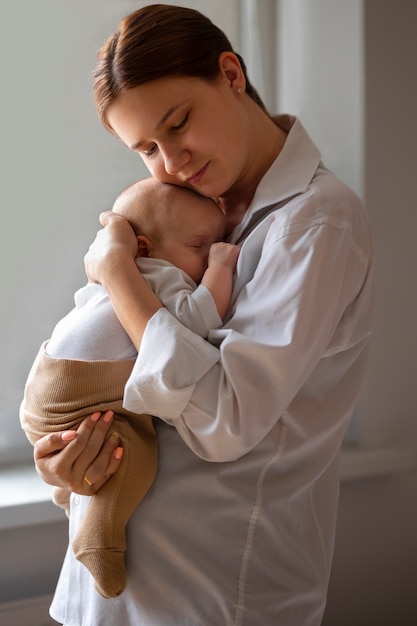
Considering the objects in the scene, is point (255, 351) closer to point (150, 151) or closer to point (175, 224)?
point (175, 224)

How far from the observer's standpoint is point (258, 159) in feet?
4.93

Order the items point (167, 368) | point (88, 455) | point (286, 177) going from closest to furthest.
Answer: point (167, 368) < point (88, 455) < point (286, 177)

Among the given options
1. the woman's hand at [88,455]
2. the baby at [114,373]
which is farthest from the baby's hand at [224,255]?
the woman's hand at [88,455]

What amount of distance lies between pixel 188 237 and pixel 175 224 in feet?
0.12

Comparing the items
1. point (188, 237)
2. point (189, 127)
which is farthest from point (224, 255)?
point (189, 127)

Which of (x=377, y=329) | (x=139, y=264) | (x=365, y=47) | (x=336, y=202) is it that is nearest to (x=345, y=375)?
(x=336, y=202)

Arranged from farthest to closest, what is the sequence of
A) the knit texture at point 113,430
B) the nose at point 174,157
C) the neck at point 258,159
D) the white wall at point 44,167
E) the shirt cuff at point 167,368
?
the white wall at point 44,167, the neck at point 258,159, the nose at point 174,157, the knit texture at point 113,430, the shirt cuff at point 167,368

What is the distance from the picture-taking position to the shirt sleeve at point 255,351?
117 cm

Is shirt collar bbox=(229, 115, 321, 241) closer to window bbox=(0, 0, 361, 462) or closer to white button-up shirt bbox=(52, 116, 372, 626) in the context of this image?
white button-up shirt bbox=(52, 116, 372, 626)

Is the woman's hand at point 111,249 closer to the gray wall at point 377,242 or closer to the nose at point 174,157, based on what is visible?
the nose at point 174,157

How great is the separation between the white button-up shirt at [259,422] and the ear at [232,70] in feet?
0.48

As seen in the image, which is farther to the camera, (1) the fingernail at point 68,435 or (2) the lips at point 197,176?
(2) the lips at point 197,176

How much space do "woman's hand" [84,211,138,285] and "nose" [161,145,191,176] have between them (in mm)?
147

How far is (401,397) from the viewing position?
2.29 metres
